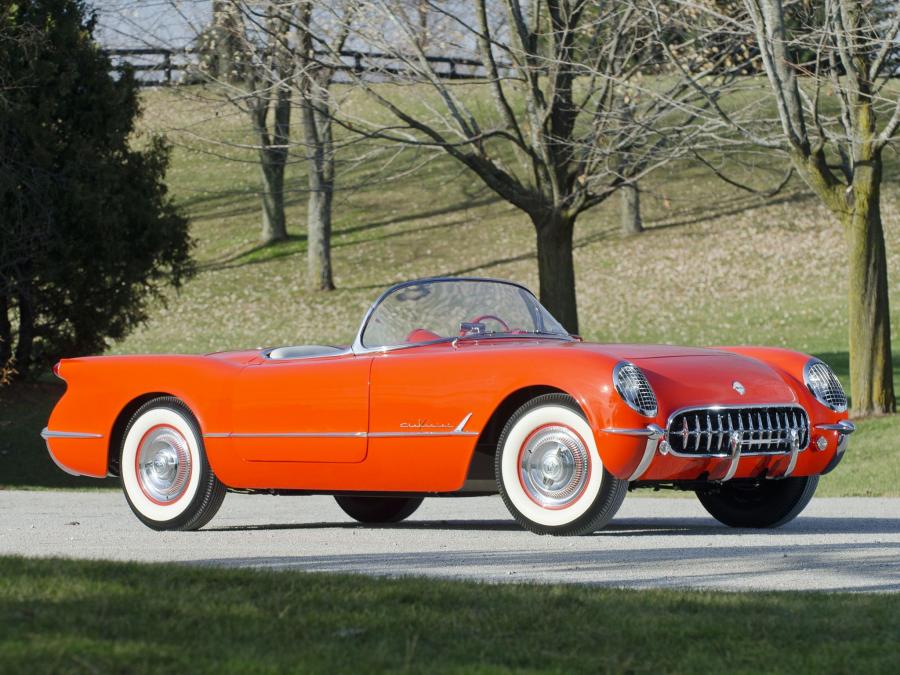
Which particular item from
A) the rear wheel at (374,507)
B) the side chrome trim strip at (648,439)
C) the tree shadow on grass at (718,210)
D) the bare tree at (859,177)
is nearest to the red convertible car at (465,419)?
the side chrome trim strip at (648,439)

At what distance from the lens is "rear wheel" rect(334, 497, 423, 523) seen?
9.58 meters

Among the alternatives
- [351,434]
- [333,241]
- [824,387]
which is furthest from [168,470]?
[333,241]

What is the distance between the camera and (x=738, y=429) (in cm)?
739

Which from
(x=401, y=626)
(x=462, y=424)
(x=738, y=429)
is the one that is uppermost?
(x=462, y=424)

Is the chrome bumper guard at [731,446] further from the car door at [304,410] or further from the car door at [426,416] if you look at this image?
the car door at [304,410]

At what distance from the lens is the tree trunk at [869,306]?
1638 centimetres

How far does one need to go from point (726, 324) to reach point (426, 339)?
800 inches

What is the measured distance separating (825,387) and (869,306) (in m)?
8.85

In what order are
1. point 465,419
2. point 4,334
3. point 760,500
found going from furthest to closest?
point 4,334
point 760,500
point 465,419

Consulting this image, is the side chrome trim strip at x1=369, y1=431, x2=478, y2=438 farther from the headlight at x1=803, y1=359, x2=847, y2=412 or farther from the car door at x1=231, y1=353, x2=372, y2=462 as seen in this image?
the headlight at x1=803, y1=359, x2=847, y2=412

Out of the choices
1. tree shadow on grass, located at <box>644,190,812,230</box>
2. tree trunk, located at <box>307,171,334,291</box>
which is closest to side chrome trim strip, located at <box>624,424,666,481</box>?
tree trunk, located at <box>307,171,334,291</box>

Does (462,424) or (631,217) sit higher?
(631,217)

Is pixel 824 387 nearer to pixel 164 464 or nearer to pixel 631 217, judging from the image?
pixel 164 464

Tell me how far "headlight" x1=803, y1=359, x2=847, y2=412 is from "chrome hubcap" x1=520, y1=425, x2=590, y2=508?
165 centimetres
